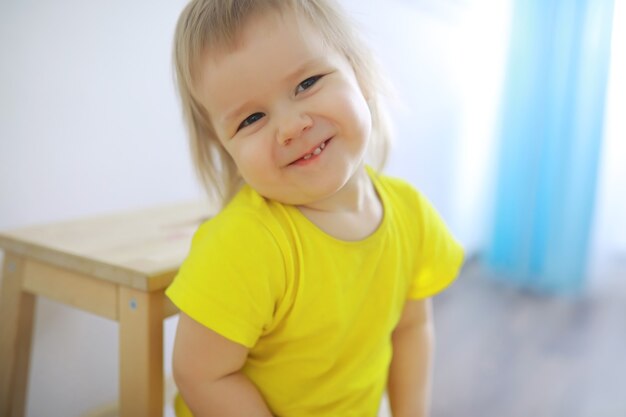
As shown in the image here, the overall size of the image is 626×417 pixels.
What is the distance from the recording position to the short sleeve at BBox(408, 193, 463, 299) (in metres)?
0.73

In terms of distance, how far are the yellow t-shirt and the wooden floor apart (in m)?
0.57

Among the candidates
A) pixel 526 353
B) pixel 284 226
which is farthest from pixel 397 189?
pixel 526 353

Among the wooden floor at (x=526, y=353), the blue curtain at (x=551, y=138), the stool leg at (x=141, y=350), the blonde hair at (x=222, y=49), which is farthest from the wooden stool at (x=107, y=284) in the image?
the blue curtain at (x=551, y=138)

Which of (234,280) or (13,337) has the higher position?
(234,280)

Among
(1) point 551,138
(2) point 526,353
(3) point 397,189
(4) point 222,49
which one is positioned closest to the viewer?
(4) point 222,49

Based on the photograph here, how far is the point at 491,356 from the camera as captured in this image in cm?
142

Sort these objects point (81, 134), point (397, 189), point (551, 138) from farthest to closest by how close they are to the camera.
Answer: point (551, 138)
point (81, 134)
point (397, 189)

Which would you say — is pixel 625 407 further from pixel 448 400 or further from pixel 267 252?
pixel 267 252

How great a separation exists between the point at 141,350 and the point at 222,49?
A: 33cm

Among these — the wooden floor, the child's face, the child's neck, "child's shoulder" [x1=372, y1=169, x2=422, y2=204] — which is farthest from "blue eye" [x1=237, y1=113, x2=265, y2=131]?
the wooden floor

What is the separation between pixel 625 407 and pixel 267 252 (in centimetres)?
102

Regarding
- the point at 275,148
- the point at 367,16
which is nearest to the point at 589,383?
the point at 367,16

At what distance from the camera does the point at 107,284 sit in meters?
0.64

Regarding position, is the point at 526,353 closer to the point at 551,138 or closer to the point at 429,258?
the point at 551,138
